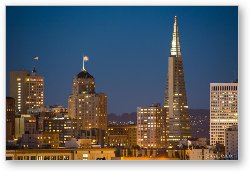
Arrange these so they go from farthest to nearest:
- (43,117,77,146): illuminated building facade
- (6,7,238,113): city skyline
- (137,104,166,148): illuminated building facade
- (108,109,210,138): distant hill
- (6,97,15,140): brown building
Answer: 1. (43,117,77,146): illuminated building facade
2. (137,104,166,148): illuminated building facade
3. (108,109,210,138): distant hill
4. (6,7,238,113): city skyline
5. (6,97,15,140): brown building

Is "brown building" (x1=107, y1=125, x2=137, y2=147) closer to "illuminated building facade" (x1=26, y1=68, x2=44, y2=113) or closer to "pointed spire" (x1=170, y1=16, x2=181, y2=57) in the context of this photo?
"illuminated building facade" (x1=26, y1=68, x2=44, y2=113)

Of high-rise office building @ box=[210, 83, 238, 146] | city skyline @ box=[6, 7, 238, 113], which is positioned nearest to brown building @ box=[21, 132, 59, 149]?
city skyline @ box=[6, 7, 238, 113]

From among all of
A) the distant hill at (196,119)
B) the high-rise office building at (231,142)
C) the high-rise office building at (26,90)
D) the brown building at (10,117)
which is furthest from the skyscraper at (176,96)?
the brown building at (10,117)

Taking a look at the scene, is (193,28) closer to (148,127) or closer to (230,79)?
(230,79)

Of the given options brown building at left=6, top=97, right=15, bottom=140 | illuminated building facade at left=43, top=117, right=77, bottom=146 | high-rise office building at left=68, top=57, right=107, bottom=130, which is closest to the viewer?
brown building at left=6, top=97, right=15, bottom=140

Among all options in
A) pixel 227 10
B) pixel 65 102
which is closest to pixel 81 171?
pixel 65 102
